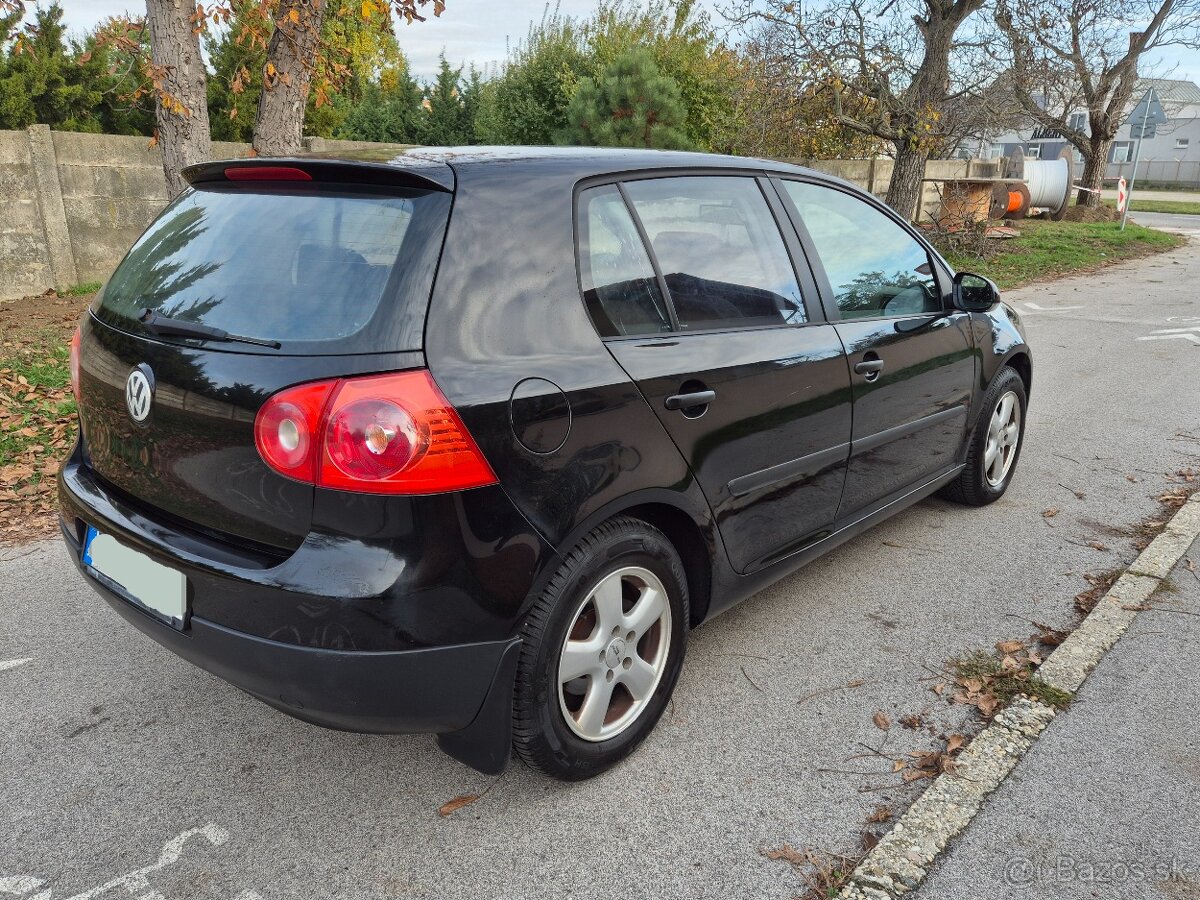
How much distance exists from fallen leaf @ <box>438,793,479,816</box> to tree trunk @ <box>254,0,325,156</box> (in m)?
5.63

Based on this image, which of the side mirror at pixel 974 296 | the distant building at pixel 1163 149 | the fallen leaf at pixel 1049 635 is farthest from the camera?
the distant building at pixel 1163 149

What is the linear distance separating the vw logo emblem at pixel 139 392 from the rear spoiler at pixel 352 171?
0.61 meters

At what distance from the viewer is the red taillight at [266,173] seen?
2443 millimetres

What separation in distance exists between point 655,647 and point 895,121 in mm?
13617

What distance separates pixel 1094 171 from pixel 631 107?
1487 centimetres

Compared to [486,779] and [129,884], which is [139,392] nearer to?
[129,884]

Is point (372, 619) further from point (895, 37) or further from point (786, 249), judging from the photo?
point (895, 37)

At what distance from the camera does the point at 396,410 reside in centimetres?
204

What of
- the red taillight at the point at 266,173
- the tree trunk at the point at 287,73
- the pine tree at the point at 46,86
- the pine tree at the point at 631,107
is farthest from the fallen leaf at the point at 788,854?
the pine tree at the point at 631,107

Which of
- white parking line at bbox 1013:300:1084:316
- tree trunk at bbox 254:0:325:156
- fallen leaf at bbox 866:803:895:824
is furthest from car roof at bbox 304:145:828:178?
white parking line at bbox 1013:300:1084:316

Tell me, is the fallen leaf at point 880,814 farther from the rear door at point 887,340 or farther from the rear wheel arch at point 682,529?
the rear door at point 887,340

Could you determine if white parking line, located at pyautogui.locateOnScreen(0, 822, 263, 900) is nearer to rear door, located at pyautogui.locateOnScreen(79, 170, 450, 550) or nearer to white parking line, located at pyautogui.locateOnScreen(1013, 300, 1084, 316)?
rear door, located at pyautogui.locateOnScreen(79, 170, 450, 550)

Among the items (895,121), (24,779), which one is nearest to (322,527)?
(24,779)

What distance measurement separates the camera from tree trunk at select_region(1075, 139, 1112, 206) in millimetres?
25578
